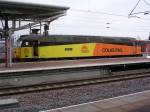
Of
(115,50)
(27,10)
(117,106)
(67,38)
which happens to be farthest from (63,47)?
(117,106)

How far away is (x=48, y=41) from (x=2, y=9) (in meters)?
10.6

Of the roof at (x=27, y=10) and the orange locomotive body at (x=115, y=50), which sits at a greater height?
the roof at (x=27, y=10)

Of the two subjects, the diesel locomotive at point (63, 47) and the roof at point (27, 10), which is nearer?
the roof at point (27, 10)

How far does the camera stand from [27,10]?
17.1 m

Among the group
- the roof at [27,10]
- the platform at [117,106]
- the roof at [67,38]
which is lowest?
the platform at [117,106]

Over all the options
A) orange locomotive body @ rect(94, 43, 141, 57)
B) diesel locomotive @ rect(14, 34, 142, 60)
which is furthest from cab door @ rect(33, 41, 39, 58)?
orange locomotive body @ rect(94, 43, 141, 57)

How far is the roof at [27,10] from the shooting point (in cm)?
1587

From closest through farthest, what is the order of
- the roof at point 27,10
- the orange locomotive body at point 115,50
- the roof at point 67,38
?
the roof at point 27,10 → the roof at point 67,38 → the orange locomotive body at point 115,50

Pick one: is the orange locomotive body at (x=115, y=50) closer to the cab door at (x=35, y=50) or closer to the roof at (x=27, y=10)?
the cab door at (x=35, y=50)

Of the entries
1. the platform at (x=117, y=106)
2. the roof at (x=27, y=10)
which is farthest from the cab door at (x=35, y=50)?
the platform at (x=117, y=106)

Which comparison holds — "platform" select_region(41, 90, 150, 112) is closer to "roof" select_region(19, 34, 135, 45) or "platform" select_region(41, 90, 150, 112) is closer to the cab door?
"roof" select_region(19, 34, 135, 45)

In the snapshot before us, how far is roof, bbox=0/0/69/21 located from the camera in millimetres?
15866

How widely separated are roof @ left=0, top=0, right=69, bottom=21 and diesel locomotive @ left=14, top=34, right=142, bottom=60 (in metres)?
7.89

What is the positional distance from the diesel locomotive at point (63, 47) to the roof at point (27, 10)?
25.9 feet
